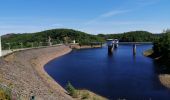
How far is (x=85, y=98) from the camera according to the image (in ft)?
100.0

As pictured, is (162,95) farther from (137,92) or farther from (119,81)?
(119,81)

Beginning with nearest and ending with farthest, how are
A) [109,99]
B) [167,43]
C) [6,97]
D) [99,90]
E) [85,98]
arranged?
[6,97] < [85,98] < [109,99] < [99,90] < [167,43]

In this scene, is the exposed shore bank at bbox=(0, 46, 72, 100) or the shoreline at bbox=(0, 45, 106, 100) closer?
the shoreline at bbox=(0, 45, 106, 100)

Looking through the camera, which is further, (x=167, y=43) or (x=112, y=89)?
(x=167, y=43)

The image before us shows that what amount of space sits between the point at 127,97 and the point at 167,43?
45039 millimetres

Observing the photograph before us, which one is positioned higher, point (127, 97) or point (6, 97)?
point (6, 97)

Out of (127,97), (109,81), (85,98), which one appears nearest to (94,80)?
(109,81)

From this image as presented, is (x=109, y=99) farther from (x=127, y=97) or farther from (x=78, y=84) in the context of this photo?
(x=78, y=84)

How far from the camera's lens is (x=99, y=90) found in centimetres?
3928

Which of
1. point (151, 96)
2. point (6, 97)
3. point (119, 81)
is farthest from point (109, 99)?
point (6, 97)

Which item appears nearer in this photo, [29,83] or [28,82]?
[29,83]

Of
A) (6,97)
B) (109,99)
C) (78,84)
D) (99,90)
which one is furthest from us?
(78,84)

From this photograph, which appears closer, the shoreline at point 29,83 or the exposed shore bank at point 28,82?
the shoreline at point 29,83

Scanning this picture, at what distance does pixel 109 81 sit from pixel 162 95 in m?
11.3
